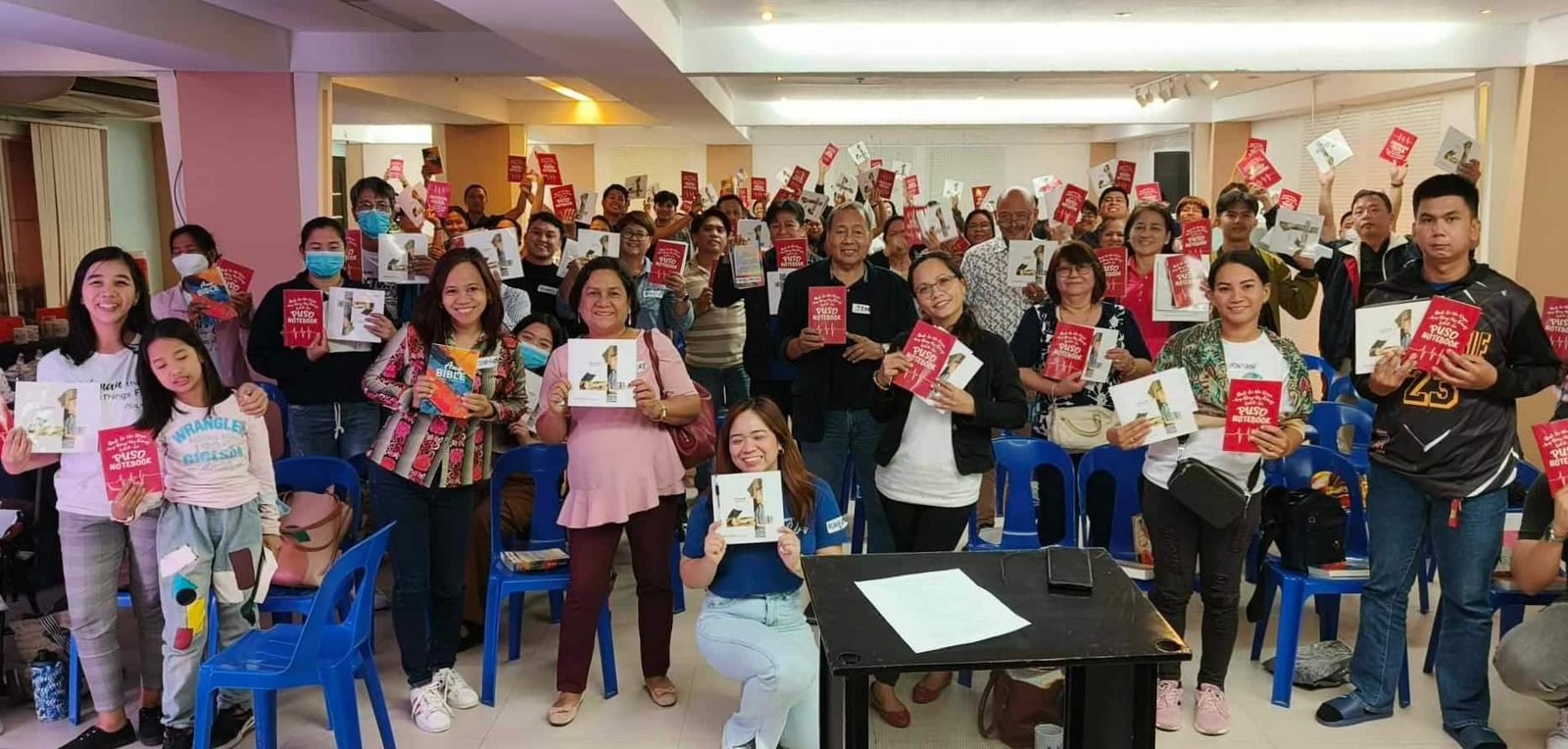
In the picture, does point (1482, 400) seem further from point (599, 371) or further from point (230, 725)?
point (230, 725)

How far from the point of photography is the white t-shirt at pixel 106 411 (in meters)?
2.95

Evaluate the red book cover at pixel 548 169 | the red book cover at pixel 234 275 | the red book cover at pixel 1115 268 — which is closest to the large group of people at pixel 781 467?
the red book cover at pixel 234 275

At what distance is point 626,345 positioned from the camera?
10.0 ft

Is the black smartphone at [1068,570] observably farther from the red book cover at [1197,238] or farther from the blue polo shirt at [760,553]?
the red book cover at [1197,238]

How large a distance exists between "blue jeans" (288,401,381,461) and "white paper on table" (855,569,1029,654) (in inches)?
101

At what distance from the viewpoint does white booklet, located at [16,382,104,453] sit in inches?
111

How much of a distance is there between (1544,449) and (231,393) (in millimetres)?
3623

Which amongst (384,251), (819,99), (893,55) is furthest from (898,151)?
(384,251)

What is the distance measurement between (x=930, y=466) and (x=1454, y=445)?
146cm

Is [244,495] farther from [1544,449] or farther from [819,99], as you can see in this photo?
[819,99]

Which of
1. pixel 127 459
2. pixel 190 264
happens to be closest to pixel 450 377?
pixel 127 459

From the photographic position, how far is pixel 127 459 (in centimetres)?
278

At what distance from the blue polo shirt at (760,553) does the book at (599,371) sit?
0.44m

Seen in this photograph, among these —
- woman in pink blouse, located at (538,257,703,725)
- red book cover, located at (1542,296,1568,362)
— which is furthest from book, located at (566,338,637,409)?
red book cover, located at (1542,296,1568,362)
